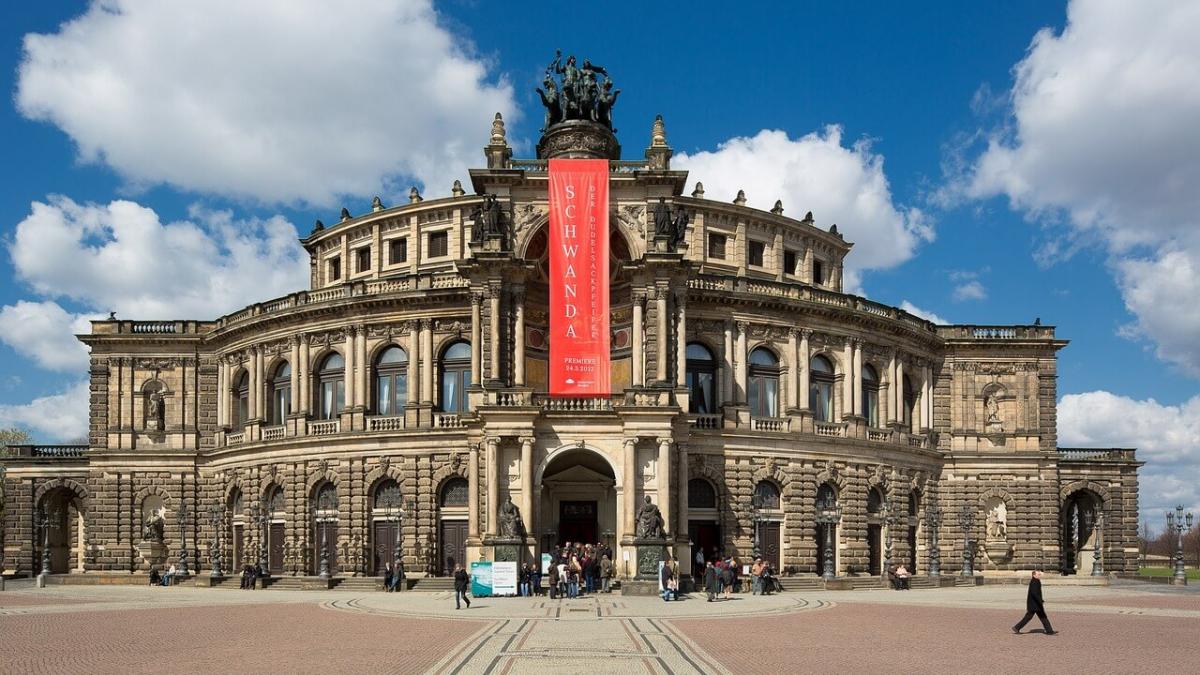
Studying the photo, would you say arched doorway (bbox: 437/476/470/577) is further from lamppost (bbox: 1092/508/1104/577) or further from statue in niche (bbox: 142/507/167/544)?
lamppost (bbox: 1092/508/1104/577)

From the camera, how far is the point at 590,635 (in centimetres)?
3056

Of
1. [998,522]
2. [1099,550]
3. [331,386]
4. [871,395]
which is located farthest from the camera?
[1099,550]

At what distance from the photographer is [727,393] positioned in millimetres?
61500

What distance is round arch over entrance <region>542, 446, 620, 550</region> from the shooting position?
5750 centimetres

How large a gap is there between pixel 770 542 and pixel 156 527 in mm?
36990

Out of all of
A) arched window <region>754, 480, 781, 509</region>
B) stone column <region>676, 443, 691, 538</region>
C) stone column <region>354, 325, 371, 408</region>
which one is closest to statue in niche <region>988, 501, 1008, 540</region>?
arched window <region>754, 480, 781, 509</region>

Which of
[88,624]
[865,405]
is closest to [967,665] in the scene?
[88,624]

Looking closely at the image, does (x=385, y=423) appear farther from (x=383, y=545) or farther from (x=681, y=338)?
(x=681, y=338)

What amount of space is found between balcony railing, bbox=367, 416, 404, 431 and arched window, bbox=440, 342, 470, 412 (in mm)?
2495

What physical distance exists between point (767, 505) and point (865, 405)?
32.0 feet

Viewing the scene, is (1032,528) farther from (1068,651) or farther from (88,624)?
(88,624)

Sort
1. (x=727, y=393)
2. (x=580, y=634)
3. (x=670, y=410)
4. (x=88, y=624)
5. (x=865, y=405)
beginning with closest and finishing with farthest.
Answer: (x=580, y=634) < (x=88, y=624) < (x=670, y=410) < (x=727, y=393) < (x=865, y=405)

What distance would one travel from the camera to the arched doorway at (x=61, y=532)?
240 feet

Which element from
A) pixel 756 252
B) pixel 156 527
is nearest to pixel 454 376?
pixel 756 252
